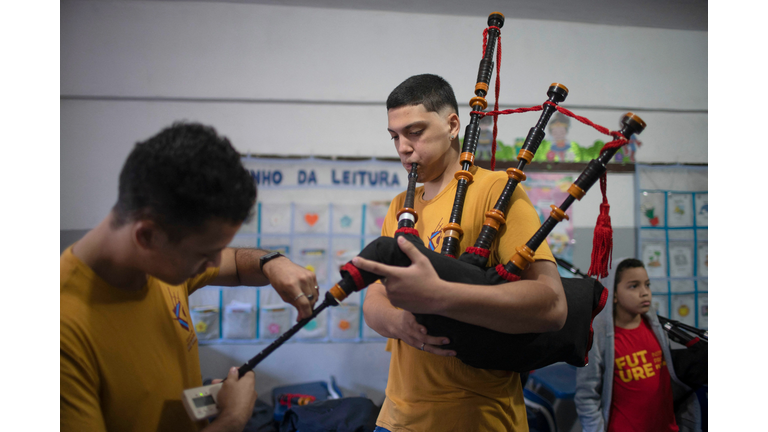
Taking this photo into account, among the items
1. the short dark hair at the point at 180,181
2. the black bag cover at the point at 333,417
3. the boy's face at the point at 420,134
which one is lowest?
the black bag cover at the point at 333,417

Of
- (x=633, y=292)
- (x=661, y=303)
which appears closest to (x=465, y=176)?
(x=633, y=292)

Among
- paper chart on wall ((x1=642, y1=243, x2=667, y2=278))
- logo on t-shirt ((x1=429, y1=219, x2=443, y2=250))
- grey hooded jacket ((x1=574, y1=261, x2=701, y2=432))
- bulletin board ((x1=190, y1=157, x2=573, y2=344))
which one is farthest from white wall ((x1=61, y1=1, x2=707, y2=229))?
logo on t-shirt ((x1=429, y1=219, x2=443, y2=250))

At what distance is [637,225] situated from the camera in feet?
9.11

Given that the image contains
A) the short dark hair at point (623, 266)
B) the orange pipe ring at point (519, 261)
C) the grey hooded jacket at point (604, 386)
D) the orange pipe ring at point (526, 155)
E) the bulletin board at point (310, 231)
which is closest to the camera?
the orange pipe ring at point (519, 261)

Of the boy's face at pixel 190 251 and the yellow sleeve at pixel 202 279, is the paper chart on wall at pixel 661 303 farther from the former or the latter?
the boy's face at pixel 190 251

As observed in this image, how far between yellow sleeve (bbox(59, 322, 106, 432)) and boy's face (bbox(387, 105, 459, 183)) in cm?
72

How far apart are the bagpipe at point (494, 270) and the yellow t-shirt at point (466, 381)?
0.14 ft

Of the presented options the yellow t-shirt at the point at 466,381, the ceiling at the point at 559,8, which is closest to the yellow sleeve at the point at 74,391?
the yellow t-shirt at the point at 466,381

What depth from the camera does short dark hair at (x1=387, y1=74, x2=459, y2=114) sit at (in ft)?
3.17

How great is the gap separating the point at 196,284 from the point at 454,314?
1.88 feet

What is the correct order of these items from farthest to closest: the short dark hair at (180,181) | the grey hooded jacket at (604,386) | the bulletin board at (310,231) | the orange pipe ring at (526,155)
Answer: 1. the bulletin board at (310,231)
2. the grey hooded jacket at (604,386)
3. the orange pipe ring at (526,155)
4. the short dark hair at (180,181)

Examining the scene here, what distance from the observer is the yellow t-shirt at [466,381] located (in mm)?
880

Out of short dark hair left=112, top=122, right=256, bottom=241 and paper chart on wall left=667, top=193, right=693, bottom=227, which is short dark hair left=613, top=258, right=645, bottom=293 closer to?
paper chart on wall left=667, top=193, right=693, bottom=227

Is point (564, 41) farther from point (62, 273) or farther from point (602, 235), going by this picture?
point (62, 273)
